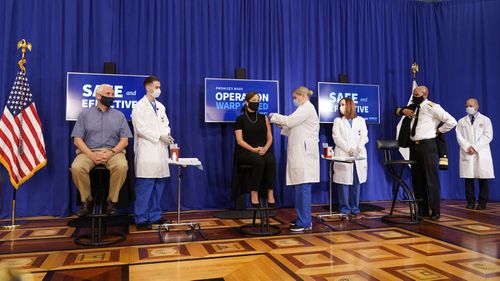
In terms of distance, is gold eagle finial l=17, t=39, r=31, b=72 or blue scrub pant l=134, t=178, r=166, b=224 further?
gold eagle finial l=17, t=39, r=31, b=72

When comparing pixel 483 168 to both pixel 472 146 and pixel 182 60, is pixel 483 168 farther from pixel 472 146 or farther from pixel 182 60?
pixel 182 60

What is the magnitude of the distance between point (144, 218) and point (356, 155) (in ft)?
8.50

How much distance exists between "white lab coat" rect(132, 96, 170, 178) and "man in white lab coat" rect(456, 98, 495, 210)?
166 inches

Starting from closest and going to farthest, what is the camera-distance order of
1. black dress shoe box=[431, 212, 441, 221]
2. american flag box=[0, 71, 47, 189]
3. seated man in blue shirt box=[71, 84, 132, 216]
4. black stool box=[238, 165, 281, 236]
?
seated man in blue shirt box=[71, 84, 132, 216] → black stool box=[238, 165, 281, 236] → american flag box=[0, 71, 47, 189] → black dress shoe box=[431, 212, 441, 221]

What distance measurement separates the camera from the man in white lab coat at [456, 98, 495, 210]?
5195mm

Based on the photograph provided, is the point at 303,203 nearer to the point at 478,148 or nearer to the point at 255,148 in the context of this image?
→ the point at 255,148

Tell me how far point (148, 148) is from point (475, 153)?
4.48 meters

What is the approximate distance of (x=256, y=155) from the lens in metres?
3.64

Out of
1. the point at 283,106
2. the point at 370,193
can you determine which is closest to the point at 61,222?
the point at 283,106

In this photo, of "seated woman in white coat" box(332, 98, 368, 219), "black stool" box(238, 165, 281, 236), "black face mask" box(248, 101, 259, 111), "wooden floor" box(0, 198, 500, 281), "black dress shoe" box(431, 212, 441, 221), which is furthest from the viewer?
"seated woman in white coat" box(332, 98, 368, 219)

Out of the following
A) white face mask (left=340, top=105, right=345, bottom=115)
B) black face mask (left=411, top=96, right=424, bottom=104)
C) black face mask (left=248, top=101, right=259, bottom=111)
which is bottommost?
black face mask (left=248, top=101, right=259, bottom=111)

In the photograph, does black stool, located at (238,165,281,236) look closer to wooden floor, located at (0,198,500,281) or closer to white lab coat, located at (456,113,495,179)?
wooden floor, located at (0,198,500,281)

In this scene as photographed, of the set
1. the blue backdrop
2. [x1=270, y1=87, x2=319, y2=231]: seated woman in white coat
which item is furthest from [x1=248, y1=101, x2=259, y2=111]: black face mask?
the blue backdrop

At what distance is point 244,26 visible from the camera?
545 cm
